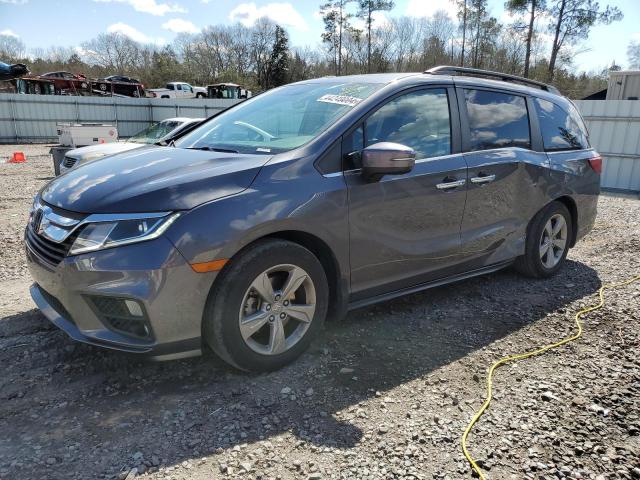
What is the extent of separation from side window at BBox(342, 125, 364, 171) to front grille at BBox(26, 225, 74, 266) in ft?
5.37

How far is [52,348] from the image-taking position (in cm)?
324

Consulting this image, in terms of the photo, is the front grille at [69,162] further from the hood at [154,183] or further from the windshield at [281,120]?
the hood at [154,183]

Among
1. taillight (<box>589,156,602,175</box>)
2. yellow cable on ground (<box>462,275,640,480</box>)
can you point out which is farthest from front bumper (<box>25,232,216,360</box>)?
taillight (<box>589,156,602,175</box>)

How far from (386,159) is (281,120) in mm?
927

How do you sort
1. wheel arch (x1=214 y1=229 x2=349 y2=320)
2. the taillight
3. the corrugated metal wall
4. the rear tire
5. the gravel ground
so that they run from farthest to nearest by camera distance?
the corrugated metal wall < the taillight < the rear tire < wheel arch (x1=214 y1=229 x2=349 y2=320) < the gravel ground

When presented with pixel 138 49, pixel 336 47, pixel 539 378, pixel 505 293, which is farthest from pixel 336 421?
pixel 138 49

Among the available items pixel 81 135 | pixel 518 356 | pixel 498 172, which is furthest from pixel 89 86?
pixel 518 356

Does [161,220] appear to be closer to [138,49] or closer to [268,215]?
[268,215]

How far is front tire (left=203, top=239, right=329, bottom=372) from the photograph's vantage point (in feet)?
8.83

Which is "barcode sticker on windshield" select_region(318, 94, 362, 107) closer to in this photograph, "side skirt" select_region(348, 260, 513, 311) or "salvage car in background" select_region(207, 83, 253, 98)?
"side skirt" select_region(348, 260, 513, 311)

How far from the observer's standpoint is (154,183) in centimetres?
268

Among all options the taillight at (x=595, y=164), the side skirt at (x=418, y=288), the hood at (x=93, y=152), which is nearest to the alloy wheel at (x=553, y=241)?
the side skirt at (x=418, y=288)

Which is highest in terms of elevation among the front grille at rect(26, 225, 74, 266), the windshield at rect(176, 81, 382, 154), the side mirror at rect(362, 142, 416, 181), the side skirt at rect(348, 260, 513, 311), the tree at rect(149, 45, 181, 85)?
the tree at rect(149, 45, 181, 85)

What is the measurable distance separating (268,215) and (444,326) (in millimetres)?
1784
